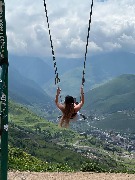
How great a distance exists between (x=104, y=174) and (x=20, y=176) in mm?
4923

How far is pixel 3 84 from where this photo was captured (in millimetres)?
9625

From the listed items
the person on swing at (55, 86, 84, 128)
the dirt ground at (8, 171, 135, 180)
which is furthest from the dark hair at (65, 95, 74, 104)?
the dirt ground at (8, 171, 135, 180)

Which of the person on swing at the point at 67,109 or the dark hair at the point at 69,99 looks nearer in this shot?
the dark hair at the point at 69,99

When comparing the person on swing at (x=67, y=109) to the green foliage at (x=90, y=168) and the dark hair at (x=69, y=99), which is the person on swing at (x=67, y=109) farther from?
the green foliage at (x=90, y=168)

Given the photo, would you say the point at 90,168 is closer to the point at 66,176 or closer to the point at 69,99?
the point at 66,176

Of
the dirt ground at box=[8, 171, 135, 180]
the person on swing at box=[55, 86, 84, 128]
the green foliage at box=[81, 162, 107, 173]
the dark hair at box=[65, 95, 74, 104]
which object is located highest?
the dark hair at box=[65, 95, 74, 104]

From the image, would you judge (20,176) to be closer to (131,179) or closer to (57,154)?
(131,179)

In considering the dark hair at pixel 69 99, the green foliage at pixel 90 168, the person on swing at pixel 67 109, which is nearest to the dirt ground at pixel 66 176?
the green foliage at pixel 90 168

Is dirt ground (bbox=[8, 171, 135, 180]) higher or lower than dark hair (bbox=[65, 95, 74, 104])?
lower

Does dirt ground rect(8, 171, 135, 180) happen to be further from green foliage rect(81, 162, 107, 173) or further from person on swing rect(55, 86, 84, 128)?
person on swing rect(55, 86, 84, 128)

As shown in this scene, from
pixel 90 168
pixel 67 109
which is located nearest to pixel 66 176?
→ pixel 90 168

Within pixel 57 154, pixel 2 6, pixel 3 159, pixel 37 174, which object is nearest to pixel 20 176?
pixel 37 174

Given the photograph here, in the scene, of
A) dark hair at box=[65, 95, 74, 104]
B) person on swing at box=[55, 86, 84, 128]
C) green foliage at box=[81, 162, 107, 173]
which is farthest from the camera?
green foliage at box=[81, 162, 107, 173]

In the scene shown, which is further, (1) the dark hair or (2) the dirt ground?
(2) the dirt ground
